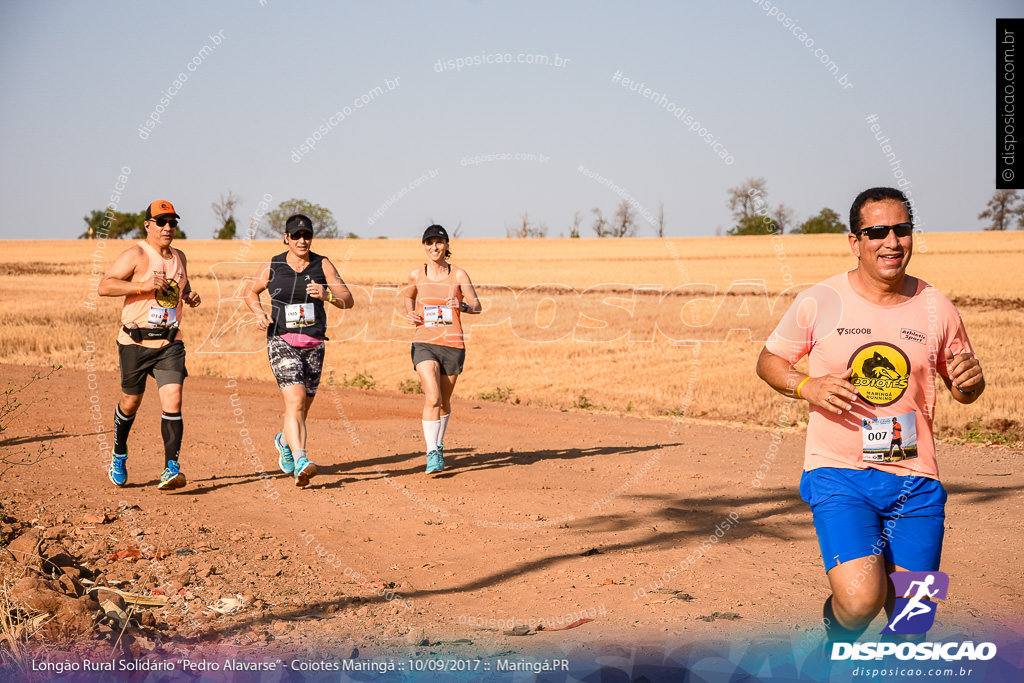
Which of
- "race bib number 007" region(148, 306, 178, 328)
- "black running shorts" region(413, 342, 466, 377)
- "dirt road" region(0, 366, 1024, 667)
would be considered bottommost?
"dirt road" region(0, 366, 1024, 667)

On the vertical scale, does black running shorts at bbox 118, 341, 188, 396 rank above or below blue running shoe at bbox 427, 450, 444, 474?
above

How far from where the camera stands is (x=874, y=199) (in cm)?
393

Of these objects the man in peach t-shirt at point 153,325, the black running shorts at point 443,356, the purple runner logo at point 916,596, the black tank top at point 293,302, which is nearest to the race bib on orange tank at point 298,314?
the black tank top at point 293,302

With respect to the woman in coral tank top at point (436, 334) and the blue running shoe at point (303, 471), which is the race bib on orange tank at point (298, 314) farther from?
the blue running shoe at point (303, 471)

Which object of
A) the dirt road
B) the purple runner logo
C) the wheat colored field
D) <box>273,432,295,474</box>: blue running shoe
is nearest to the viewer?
the purple runner logo

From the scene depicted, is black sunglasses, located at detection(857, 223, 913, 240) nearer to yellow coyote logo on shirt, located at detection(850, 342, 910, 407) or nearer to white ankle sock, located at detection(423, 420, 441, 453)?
yellow coyote logo on shirt, located at detection(850, 342, 910, 407)

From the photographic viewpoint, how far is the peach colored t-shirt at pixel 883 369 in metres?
3.79

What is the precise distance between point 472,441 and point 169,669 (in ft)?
22.4

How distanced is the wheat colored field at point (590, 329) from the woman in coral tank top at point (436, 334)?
2199 millimetres

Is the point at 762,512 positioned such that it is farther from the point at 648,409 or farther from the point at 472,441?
the point at 648,409

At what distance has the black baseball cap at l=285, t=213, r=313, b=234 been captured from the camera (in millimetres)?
8016

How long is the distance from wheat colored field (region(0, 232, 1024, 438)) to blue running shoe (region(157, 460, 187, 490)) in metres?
2.49

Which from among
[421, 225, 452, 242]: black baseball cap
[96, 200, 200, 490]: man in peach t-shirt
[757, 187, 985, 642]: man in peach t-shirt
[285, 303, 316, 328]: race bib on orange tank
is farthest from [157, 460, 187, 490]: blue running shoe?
[757, 187, 985, 642]: man in peach t-shirt

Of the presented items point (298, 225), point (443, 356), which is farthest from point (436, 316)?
point (298, 225)
